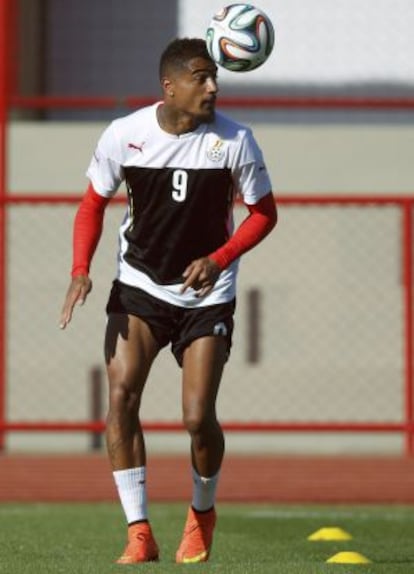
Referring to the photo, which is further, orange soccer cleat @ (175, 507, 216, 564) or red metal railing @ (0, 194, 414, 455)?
red metal railing @ (0, 194, 414, 455)

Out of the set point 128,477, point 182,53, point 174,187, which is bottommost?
point 128,477

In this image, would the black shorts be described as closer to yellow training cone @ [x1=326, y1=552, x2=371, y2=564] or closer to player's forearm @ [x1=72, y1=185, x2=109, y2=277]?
player's forearm @ [x1=72, y1=185, x2=109, y2=277]

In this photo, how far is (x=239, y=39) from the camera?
27.0 ft

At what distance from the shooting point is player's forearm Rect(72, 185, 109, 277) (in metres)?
8.09

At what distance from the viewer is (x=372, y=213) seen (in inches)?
629

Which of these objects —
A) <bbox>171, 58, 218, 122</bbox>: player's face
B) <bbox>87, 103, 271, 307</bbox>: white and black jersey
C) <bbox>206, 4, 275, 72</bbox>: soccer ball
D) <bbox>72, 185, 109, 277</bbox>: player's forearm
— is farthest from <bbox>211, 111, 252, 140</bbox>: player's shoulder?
<bbox>72, 185, 109, 277</bbox>: player's forearm

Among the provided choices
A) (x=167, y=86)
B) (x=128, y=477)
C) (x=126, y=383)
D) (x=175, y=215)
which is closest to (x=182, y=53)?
(x=167, y=86)

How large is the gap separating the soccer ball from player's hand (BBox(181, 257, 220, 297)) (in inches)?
33.9

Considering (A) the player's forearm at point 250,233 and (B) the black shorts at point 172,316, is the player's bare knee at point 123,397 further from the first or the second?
(A) the player's forearm at point 250,233

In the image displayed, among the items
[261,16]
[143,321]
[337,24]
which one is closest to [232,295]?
[143,321]

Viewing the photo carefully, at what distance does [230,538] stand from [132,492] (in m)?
1.92

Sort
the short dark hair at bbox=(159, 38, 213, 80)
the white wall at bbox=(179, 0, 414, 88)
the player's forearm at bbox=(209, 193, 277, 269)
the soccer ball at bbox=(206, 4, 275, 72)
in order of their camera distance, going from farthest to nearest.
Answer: the white wall at bbox=(179, 0, 414, 88)
the soccer ball at bbox=(206, 4, 275, 72)
the short dark hair at bbox=(159, 38, 213, 80)
the player's forearm at bbox=(209, 193, 277, 269)

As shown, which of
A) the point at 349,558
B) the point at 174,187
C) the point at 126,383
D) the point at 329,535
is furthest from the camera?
the point at 329,535

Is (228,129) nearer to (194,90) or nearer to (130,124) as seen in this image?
(194,90)
